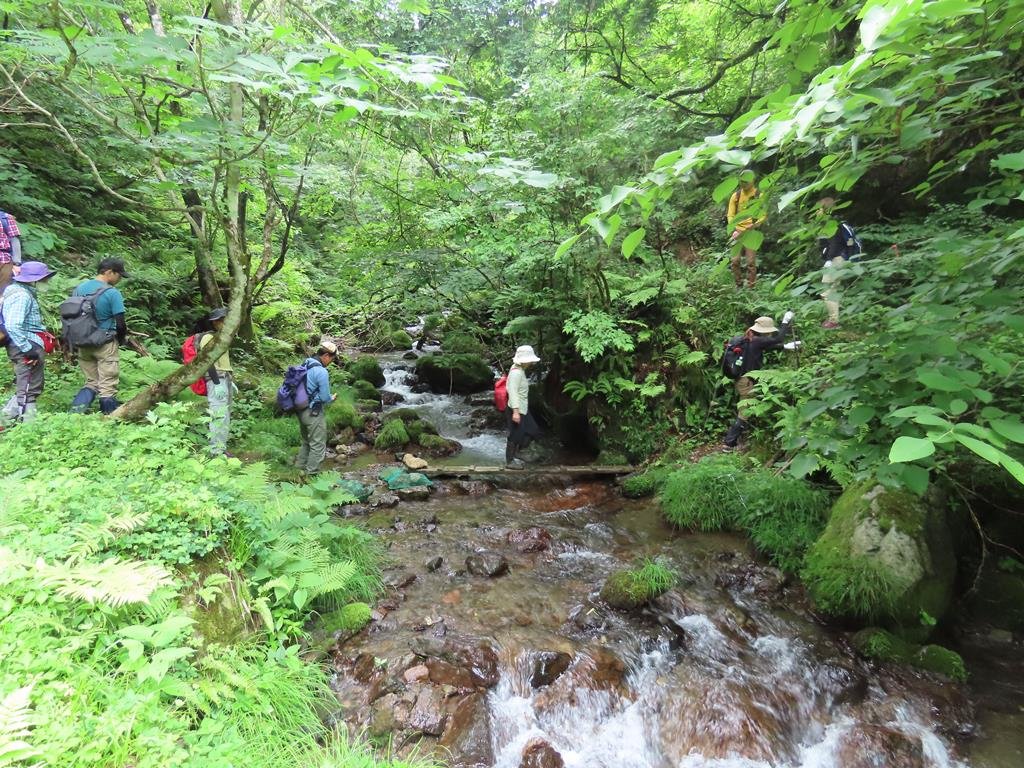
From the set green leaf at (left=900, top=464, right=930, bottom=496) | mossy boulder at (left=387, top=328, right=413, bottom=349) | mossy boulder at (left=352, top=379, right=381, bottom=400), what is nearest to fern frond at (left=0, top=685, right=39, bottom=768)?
green leaf at (left=900, top=464, right=930, bottom=496)

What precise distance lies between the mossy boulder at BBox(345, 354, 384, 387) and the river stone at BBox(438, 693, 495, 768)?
11.6 m

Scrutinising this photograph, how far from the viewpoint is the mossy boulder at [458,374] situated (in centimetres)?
1466

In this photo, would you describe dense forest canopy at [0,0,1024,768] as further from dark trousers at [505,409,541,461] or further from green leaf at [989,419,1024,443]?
dark trousers at [505,409,541,461]

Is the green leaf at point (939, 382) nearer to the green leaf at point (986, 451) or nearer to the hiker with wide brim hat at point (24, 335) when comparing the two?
the green leaf at point (986, 451)

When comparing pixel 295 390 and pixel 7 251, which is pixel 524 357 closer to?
pixel 295 390

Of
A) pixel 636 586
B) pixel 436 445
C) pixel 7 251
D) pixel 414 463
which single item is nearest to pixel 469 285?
pixel 436 445

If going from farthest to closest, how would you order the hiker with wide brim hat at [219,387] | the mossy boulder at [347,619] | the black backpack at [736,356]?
the black backpack at [736,356]
the hiker with wide brim hat at [219,387]
the mossy boulder at [347,619]

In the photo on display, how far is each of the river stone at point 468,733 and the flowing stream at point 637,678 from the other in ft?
0.03

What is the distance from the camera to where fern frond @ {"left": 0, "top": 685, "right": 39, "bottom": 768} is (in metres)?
1.96

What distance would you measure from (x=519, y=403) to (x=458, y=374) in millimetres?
6330

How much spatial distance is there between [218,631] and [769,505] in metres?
6.27

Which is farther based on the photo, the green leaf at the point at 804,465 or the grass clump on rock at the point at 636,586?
the grass clump on rock at the point at 636,586

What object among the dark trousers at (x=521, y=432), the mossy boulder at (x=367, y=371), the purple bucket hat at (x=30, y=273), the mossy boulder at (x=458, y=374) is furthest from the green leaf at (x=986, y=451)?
the mossy boulder at (x=367, y=371)

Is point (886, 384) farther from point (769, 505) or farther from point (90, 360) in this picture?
point (90, 360)
